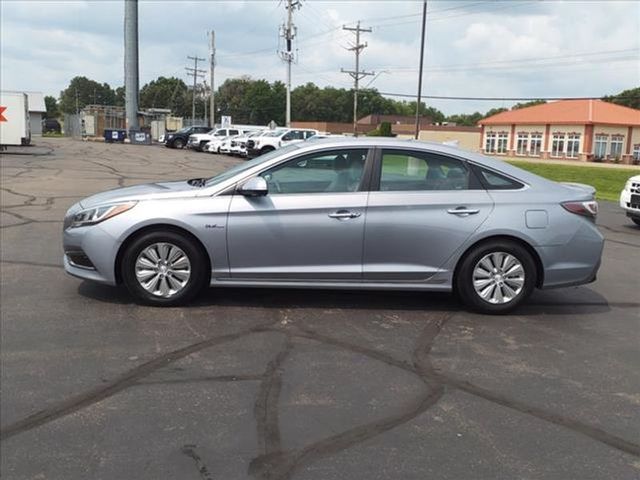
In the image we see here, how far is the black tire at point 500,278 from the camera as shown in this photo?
233 inches

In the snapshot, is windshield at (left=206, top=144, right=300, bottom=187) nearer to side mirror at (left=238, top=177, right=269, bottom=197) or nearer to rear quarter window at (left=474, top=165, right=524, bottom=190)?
side mirror at (left=238, top=177, right=269, bottom=197)

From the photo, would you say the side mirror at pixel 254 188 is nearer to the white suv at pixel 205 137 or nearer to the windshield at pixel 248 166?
the windshield at pixel 248 166

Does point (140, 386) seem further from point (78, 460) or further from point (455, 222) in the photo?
point (455, 222)

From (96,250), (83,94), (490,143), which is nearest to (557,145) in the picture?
(490,143)

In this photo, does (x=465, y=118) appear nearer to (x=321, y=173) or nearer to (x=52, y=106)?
(x=52, y=106)

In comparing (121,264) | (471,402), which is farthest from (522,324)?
(121,264)

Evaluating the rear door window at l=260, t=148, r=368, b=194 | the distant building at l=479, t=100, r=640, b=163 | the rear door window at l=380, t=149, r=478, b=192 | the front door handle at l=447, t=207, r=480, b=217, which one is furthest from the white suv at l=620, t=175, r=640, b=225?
the distant building at l=479, t=100, r=640, b=163

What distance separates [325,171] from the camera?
5961 millimetres

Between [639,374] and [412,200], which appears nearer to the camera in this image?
[639,374]

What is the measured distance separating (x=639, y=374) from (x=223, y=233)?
3556mm

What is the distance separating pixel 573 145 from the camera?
210 feet

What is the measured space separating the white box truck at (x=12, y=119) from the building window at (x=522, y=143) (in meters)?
53.6

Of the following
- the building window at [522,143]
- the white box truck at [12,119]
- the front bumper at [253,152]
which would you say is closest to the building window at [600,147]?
the building window at [522,143]

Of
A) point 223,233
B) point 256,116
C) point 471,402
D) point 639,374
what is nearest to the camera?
point 471,402
